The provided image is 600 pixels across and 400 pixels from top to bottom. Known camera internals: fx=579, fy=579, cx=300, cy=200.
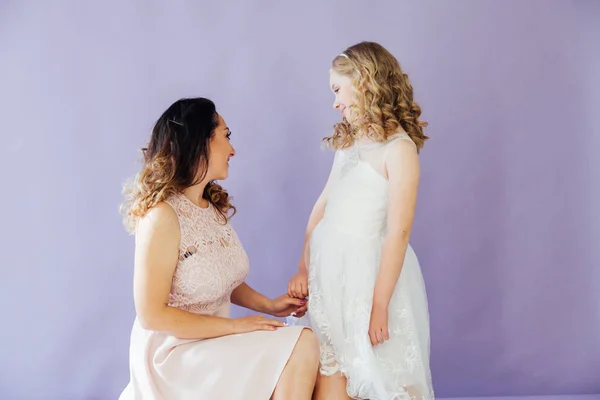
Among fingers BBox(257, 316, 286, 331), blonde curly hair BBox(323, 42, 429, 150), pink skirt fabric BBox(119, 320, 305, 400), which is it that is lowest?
pink skirt fabric BBox(119, 320, 305, 400)

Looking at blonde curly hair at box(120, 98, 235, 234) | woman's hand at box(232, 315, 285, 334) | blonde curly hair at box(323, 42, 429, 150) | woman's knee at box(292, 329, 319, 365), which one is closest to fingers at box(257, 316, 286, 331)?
woman's hand at box(232, 315, 285, 334)

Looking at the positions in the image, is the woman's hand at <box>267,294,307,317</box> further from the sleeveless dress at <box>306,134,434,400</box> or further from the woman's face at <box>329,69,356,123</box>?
the woman's face at <box>329,69,356,123</box>

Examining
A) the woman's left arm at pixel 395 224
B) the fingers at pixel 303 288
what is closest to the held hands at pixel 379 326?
the woman's left arm at pixel 395 224

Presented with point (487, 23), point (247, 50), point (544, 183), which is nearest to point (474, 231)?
point (544, 183)

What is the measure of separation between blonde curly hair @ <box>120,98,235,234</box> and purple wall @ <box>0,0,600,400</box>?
0.72 metres

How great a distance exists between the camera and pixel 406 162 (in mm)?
1803

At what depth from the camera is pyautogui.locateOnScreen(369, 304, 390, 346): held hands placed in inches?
68.1

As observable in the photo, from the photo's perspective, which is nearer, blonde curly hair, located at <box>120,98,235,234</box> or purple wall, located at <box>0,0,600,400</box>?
blonde curly hair, located at <box>120,98,235,234</box>

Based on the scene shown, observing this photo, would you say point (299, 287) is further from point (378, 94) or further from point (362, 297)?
point (378, 94)

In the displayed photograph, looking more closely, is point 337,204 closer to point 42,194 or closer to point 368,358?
point 368,358

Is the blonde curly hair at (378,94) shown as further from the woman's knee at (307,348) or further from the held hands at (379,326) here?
the woman's knee at (307,348)

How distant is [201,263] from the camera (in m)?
1.70

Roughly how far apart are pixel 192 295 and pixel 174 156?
0.42m

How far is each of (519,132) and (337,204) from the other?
1109mm
